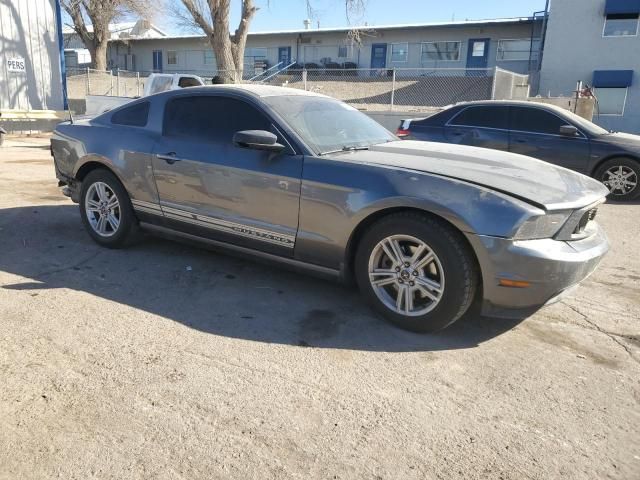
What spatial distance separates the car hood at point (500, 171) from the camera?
3402 millimetres

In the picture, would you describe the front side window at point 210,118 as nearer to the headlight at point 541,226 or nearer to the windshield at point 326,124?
the windshield at point 326,124

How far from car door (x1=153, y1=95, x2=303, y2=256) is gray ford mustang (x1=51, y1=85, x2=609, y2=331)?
1cm

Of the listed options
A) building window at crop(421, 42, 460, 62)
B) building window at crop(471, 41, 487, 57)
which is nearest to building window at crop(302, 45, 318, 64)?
building window at crop(421, 42, 460, 62)

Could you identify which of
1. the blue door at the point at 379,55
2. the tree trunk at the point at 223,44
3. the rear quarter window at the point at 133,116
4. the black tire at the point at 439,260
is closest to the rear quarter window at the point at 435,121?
the rear quarter window at the point at 133,116

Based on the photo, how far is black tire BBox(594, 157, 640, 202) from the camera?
28.0 ft

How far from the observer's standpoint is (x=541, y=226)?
10.7 ft

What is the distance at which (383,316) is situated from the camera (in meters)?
3.75

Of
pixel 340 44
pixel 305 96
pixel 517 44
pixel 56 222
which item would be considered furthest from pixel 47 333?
pixel 340 44

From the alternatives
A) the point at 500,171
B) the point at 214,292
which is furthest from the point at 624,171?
the point at 214,292

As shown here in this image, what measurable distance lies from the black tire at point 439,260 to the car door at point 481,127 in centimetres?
607

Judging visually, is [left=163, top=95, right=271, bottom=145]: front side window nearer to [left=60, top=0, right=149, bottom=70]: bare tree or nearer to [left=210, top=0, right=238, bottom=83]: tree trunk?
[left=210, top=0, right=238, bottom=83]: tree trunk

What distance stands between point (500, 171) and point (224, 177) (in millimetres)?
2093

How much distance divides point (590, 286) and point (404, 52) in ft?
106

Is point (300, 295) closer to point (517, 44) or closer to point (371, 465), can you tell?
point (371, 465)
